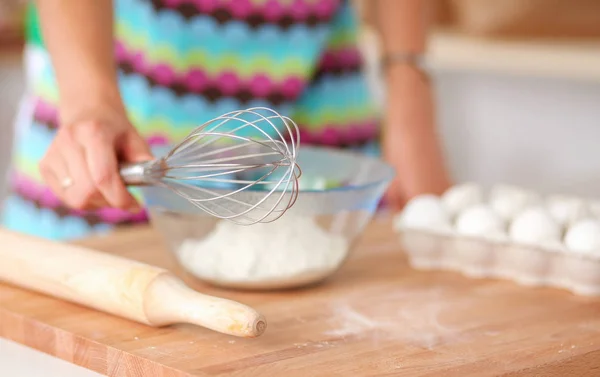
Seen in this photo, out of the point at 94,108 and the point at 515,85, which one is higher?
the point at 94,108

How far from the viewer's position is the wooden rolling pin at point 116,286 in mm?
604

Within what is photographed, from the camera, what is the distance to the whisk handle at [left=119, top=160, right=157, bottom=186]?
69 cm

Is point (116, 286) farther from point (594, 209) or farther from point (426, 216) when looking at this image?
point (594, 209)

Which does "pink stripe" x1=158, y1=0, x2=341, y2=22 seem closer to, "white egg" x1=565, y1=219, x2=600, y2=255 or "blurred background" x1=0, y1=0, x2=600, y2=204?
"blurred background" x1=0, y1=0, x2=600, y2=204

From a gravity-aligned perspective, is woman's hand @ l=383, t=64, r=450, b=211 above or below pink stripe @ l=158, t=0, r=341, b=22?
below

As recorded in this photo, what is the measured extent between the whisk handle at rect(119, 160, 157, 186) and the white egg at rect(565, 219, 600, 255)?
1.05ft

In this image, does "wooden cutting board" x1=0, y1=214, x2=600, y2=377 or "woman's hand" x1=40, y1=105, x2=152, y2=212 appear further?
"woman's hand" x1=40, y1=105, x2=152, y2=212

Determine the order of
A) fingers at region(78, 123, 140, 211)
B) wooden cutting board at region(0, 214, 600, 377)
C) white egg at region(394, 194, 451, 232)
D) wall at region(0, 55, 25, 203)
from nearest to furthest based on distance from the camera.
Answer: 1. wooden cutting board at region(0, 214, 600, 377)
2. fingers at region(78, 123, 140, 211)
3. white egg at region(394, 194, 451, 232)
4. wall at region(0, 55, 25, 203)

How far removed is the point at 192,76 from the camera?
3.31 feet

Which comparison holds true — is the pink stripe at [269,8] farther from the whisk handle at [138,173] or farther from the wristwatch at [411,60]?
the whisk handle at [138,173]

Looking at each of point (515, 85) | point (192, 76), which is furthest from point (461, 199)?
point (515, 85)

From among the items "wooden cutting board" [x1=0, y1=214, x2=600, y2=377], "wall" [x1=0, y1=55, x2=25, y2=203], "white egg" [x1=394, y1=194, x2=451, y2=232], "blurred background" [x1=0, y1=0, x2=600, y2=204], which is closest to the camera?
"wooden cutting board" [x1=0, y1=214, x2=600, y2=377]

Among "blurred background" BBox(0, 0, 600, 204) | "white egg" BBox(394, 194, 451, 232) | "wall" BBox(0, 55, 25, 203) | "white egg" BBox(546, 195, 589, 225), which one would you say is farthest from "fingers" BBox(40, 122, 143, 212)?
"wall" BBox(0, 55, 25, 203)

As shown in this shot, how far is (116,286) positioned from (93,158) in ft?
0.32
